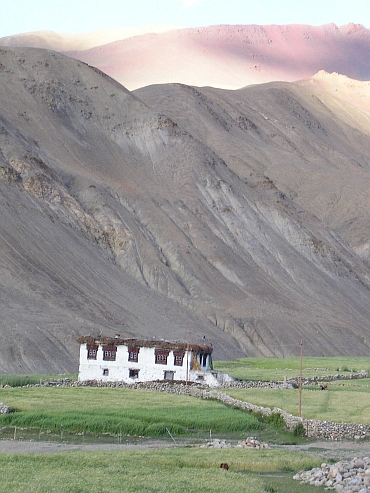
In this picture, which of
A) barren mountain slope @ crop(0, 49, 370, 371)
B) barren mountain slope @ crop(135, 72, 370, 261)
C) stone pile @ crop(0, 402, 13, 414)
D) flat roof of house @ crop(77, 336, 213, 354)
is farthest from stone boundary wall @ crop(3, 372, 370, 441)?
barren mountain slope @ crop(135, 72, 370, 261)

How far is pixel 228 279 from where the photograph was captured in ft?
358

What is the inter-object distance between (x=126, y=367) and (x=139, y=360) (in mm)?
909

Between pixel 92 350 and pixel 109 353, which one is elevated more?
pixel 92 350

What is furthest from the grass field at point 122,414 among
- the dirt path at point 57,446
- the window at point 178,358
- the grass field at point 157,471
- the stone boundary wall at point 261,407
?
the window at point 178,358

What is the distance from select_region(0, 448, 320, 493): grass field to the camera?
25.5 metres

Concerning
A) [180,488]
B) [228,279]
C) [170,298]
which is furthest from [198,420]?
[228,279]

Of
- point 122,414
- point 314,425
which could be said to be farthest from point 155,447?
point 314,425

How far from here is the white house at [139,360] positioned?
196 feet

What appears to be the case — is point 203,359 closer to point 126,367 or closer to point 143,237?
point 126,367

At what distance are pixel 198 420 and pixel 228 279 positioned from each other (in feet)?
225

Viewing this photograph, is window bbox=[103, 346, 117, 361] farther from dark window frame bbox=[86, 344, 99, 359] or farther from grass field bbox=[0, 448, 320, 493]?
grass field bbox=[0, 448, 320, 493]

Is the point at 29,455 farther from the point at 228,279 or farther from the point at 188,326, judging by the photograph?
the point at 228,279

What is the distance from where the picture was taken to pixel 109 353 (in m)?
61.4

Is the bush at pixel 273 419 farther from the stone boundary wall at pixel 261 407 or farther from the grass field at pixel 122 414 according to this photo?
the grass field at pixel 122 414
